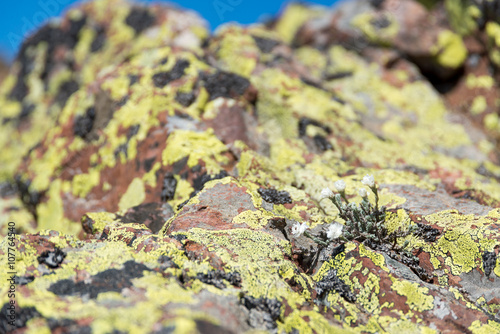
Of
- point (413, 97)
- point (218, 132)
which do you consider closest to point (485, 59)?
point (413, 97)

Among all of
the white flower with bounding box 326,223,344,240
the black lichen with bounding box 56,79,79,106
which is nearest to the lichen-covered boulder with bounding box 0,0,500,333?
the black lichen with bounding box 56,79,79,106

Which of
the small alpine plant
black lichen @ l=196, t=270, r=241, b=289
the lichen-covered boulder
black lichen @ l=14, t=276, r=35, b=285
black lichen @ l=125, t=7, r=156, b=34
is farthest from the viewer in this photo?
black lichen @ l=125, t=7, r=156, b=34

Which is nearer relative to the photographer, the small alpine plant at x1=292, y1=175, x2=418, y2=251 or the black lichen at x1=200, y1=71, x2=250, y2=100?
the small alpine plant at x1=292, y1=175, x2=418, y2=251

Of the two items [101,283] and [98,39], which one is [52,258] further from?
[98,39]

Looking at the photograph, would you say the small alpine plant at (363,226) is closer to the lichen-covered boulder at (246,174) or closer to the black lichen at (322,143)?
the lichen-covered boulder at (246,174)

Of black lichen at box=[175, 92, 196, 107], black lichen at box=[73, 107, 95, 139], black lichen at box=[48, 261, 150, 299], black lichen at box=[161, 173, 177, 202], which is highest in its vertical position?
black lichen at box=[175, 92, 196, 107]

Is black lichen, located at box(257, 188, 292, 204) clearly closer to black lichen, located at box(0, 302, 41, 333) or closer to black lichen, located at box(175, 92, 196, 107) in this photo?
black lichen, located at box(175, 92, 196, 107)

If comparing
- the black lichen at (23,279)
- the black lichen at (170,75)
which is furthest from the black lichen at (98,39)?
the black lichen at (23,279)
